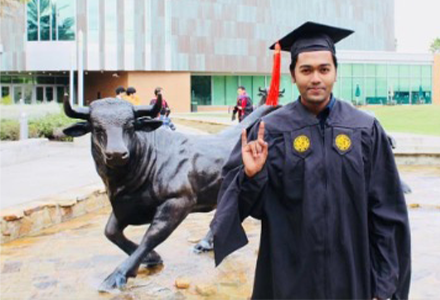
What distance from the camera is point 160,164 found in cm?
514

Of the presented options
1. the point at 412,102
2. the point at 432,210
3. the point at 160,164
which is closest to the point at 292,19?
the point at 412,102

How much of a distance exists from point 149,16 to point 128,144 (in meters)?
42.1

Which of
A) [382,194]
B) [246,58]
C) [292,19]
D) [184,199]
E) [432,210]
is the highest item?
[292,19]

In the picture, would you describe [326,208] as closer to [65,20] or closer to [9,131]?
[9,131]

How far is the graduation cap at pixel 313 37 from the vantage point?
2.85 meters

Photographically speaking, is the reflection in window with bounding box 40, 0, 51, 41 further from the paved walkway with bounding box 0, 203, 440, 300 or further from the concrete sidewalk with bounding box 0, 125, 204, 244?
the paved walkway with bounding box 0, 203, 440, 300

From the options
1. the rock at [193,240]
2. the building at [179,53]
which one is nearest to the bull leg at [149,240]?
the rock at [193,240]

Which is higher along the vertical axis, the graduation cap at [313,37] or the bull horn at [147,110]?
the graduation cap at [313,37]

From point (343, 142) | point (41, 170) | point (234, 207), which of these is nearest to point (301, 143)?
point (343, 142)

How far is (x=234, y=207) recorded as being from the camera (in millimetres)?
2793

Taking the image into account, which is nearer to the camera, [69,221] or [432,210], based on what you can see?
[69,221]

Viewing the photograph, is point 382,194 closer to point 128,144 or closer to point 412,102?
point 128,144

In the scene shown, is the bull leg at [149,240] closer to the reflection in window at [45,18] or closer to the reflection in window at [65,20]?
the reflection in window at [65,20]

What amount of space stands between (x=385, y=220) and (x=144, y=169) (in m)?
2.62
